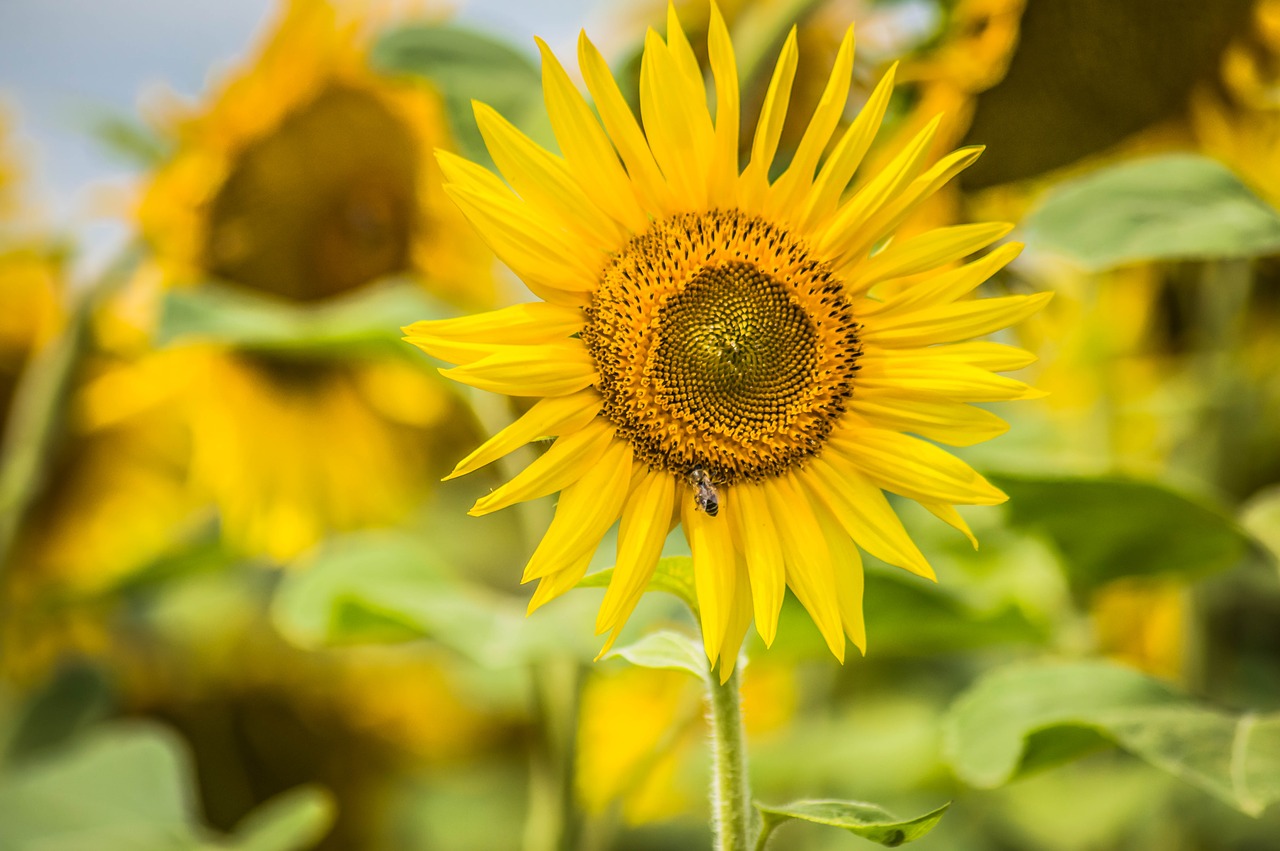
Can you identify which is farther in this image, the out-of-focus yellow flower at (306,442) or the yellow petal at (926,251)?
the out-of-focus yellow flower at (306,442)

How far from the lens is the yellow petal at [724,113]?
0.27 m

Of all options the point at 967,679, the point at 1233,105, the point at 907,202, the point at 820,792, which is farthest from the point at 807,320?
the point at 967,679

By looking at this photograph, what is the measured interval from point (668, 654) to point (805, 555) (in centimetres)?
6

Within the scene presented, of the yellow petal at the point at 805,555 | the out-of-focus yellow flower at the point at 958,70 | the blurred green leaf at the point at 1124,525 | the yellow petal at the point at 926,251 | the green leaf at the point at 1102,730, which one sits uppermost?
the out-of-focus yellow flower at the point at 958,70

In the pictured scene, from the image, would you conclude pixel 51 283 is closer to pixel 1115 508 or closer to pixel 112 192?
pixel 112 192

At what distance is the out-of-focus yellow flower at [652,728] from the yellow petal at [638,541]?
560 mm

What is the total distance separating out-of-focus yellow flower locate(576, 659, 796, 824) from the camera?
0.85m

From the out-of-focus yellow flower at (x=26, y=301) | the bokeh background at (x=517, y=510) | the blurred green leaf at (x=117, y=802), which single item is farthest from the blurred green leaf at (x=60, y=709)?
the out-of-focus yellow flower at (x=26, y=301)

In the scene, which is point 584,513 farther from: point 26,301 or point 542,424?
point 26,301

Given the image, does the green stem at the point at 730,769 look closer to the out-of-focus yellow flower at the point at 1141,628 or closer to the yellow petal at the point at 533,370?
the yellow petal at the point at 533,370

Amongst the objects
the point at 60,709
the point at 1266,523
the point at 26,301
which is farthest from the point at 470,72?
the point at 60,709

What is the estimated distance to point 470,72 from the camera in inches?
20.7

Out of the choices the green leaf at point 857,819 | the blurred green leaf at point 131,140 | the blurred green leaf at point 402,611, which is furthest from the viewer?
the blurred green leaf at point 131,140

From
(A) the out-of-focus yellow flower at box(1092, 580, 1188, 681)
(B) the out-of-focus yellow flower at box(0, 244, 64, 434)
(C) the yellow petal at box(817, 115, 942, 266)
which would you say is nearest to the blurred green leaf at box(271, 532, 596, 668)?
(C) the yellow petal at box(817, 115, 942, 266)
